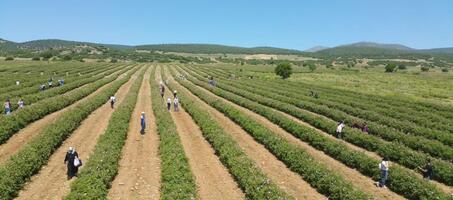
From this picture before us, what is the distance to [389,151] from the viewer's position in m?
30.3

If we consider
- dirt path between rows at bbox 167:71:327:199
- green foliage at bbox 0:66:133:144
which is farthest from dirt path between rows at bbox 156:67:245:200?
green foliage at bbox 0:66:133:144

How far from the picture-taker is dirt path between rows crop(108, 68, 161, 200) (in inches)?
862

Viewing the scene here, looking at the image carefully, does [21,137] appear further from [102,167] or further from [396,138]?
[396,138]

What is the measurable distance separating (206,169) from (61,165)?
790cm

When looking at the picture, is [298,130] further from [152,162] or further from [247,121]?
[152,162]

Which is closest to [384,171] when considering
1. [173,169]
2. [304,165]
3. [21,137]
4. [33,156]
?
[304,165]

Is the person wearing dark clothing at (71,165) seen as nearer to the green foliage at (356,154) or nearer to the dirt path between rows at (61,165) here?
the dirt path between rows at (61,165)

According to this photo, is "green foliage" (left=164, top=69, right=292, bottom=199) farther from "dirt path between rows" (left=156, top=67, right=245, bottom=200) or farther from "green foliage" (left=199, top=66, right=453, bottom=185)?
"green foliage" (left=199, top=66, right=453, bottom=185)

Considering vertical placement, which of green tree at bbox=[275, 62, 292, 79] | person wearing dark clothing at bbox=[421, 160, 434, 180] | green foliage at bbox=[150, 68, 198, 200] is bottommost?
green tree at bbox=[275, 62, 292, 79]

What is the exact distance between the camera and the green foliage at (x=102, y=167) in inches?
774

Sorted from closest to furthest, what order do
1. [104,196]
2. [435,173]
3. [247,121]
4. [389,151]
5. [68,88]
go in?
1. [104,196]
2. [435,173]
3. [389,151]
4. [247,121]
5. [68,88]

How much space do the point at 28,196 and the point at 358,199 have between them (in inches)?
568

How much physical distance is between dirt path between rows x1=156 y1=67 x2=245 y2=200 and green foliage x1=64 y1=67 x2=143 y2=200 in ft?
14.0

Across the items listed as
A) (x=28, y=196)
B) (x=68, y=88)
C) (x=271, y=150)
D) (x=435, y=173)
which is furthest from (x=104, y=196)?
(x=68, y=88)
